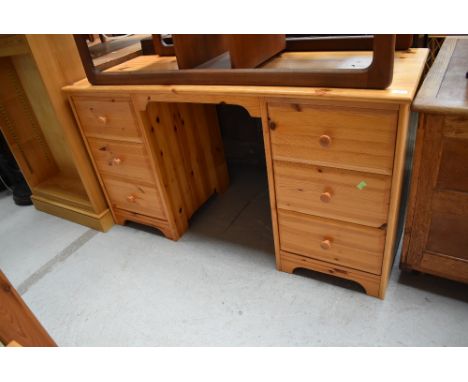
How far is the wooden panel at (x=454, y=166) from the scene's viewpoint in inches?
37.4

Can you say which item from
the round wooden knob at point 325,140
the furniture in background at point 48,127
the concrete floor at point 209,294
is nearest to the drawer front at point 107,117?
the furniture in background at point 48,127

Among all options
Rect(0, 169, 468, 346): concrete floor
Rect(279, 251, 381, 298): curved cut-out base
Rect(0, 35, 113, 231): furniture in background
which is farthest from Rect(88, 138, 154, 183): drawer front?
Rect(279, 251, 381, 298): curved cut-out base

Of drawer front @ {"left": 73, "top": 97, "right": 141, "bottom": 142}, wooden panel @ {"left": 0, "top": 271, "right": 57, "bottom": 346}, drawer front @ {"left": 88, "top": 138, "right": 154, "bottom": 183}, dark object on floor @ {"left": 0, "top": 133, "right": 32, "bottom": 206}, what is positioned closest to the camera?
wooden panel @ {"left": 0, "top": 271, "right": 57, "bottom": 346}

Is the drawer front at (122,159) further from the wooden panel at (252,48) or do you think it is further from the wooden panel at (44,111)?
the wooden panel at (252,48)

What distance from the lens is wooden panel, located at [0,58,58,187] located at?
1884 mm

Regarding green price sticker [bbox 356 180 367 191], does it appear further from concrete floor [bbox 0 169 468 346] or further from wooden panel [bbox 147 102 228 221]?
wooden panel [bbox 147 102 228 221]

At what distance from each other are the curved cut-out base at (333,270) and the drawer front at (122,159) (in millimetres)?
680

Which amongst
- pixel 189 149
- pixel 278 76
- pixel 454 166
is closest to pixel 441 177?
pixel 454 166

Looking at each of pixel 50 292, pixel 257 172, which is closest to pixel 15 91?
pixel 50 292

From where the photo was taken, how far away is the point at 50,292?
1.51 metres

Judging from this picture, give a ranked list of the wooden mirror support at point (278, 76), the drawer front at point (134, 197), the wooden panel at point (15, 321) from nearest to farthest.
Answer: the wooden panel at point (15, 321)
the wooden mirror support at point (278, 76)
the drawer front at point (134, 197)

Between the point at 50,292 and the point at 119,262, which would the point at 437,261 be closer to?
the point at 119,262

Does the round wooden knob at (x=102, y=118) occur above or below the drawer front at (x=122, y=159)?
above

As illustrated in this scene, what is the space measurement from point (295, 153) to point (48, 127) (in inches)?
60.3
